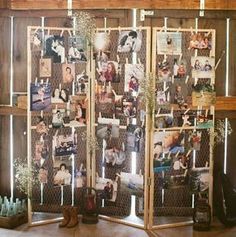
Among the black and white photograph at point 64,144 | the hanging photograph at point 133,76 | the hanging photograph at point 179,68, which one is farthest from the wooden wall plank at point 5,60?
the hanging photograph at point 179,68

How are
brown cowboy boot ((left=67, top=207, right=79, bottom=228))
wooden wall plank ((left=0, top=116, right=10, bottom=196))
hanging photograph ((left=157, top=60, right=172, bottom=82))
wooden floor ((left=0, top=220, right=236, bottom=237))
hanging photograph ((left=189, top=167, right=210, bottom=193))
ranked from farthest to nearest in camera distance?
1. wooden wall plank ((left=0, top=116, right=10, bottom=196))
2. hanging photograph ((left=189, top=167, right=210, bottom=193))
3. brown cowboy boot ((left=67, top=207, right=79, bottom=228))
4. hanging photograph ((left=157, top=60, right=172, bottom=82))
5. wooden floor ((left=0, top=220, right=236, bottom=237))

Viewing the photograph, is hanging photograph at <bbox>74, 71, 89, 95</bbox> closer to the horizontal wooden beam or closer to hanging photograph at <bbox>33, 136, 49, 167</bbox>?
hanging photograph at <bbox>33, 136, 49, 167</bbox>

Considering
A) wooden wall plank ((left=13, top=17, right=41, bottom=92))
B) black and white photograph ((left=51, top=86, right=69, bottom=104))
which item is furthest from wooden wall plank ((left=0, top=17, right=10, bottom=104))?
black and white photograph ((left=51, top=86, right=69, bottom=104))

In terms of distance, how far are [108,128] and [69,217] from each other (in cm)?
102

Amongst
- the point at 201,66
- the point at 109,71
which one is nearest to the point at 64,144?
the point at 109,71

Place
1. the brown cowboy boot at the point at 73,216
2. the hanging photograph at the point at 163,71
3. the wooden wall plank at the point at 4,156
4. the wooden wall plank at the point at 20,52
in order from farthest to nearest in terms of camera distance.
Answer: the wooden wall plank at the point at 4,156 < the wooden wall plank at the point at 20,52 < the brown cowboy boot at the point at 73,216 < the hanging photograph at the point at 163,71

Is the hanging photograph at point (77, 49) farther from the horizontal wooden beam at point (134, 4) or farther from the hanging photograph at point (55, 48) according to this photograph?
the horizontal wooden beam at point (134, 4)

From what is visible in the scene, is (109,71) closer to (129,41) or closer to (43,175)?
(129,41)

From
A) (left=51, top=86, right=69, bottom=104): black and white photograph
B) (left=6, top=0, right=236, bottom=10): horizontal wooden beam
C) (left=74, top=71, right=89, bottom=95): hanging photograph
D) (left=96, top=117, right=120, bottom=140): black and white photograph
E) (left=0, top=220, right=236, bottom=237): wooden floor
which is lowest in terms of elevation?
(left=0, top=220, right=236, bottom=237): wooden floor

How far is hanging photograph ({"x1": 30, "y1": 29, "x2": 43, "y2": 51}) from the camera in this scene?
16.0 ft

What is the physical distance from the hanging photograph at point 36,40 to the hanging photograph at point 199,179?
2068 mm

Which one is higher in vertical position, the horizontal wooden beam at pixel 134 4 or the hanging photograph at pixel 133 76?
the horizontal wooden beam at pixel 134 4

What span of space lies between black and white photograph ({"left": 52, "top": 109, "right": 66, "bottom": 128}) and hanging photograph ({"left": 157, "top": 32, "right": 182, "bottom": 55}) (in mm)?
1181

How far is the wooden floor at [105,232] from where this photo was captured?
15.8ft
